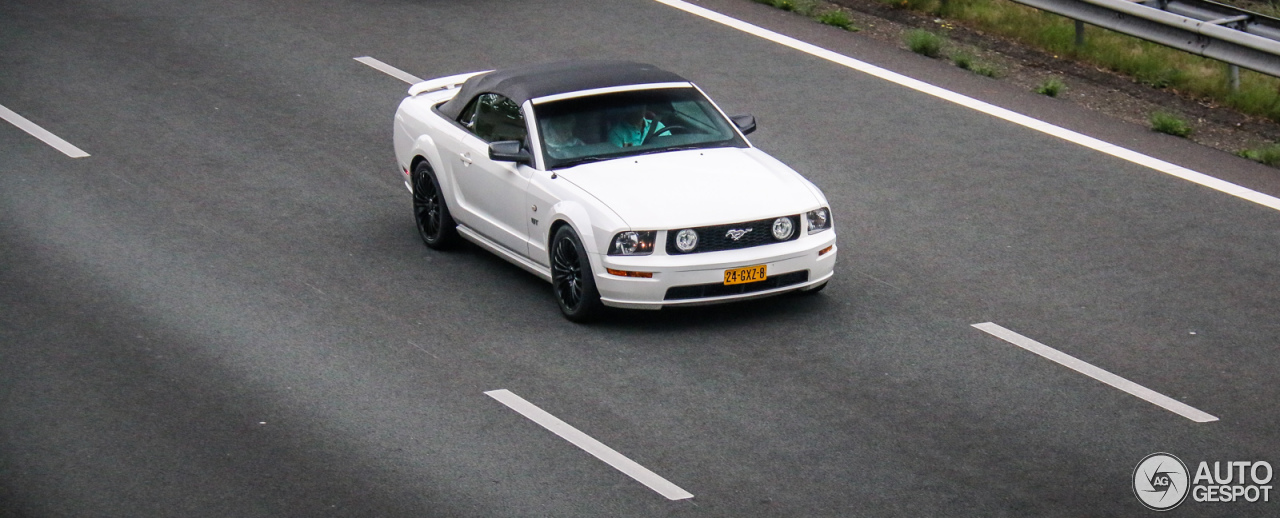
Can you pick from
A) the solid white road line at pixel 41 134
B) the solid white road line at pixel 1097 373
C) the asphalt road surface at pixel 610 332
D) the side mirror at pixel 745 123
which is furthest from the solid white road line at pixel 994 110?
the solid white road line at pixel 41 134

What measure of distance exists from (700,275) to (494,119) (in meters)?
2.29

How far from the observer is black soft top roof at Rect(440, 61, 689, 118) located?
11.3 metres

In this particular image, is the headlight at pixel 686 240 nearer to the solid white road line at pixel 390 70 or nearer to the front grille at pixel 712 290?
the front grille at pixel 712 290

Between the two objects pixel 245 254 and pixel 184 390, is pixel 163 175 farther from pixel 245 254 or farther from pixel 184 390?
pixel 184 390

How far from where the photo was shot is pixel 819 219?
1057cm

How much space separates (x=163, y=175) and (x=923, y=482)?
8.40 m

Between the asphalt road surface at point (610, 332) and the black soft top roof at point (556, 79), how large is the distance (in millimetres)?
1290

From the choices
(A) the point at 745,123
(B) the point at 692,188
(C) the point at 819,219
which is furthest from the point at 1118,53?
(B) the point at 692,188

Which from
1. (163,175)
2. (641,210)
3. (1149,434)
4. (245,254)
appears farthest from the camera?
(163,175)

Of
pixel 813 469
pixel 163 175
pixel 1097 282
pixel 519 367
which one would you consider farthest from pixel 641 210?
pixel 163 175

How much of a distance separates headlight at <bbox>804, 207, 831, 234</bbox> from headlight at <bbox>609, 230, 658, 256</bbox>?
3.63ft

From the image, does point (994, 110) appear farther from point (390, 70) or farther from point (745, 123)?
point (390, 70)

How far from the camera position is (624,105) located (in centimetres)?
1126

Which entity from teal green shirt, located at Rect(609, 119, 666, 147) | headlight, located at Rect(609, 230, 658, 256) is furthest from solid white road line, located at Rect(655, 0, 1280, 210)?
headlight, located at Rect(609, 230, 658, 256)
